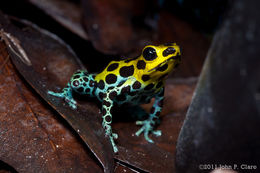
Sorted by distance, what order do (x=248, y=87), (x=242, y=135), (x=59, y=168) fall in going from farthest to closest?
1. (x=59, y=168)
2. (x=242, y=135)
3. (x=248, y=87)

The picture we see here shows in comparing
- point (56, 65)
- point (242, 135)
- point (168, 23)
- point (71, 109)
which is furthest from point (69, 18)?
point (242, 135)

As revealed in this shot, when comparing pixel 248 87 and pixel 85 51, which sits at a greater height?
pixel 248 87

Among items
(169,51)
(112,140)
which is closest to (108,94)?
(112,140)

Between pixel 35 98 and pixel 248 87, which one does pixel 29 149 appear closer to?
Answer: pixel 35 98

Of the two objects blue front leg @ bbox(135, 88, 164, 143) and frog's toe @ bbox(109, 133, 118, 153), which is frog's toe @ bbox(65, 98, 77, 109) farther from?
blue front leg @ bbox(135, 88, 164, 143)

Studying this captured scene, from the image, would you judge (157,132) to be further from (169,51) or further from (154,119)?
(169,51)

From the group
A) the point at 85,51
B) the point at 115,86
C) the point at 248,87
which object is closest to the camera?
the point at 248,87
